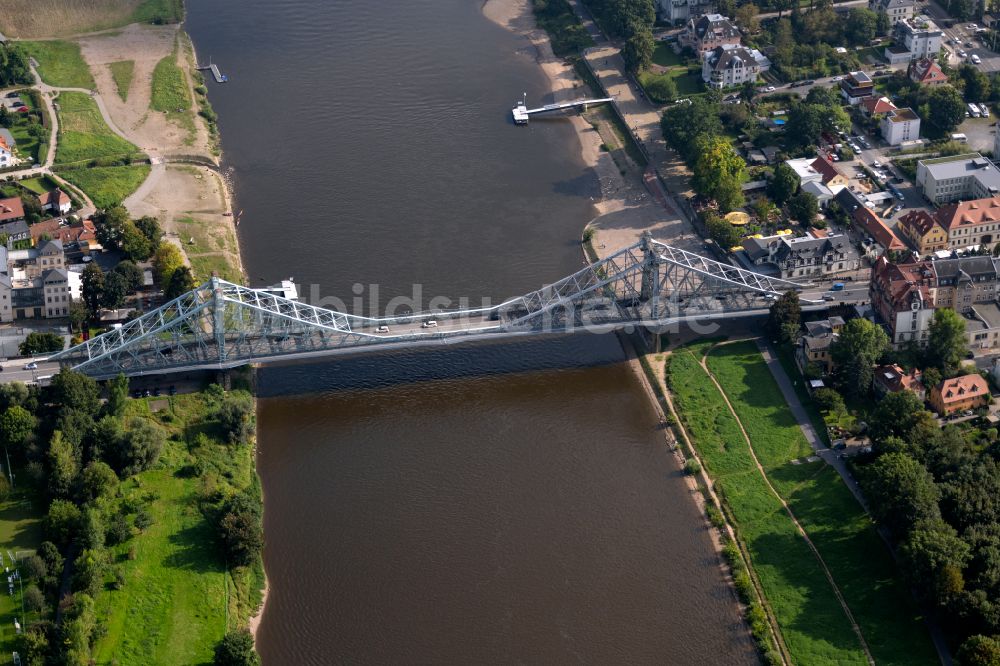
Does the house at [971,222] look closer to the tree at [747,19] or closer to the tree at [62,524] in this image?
the tree at [747,19]

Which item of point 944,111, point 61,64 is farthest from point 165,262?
point 944,111

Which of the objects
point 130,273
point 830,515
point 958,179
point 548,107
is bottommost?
point 830,515

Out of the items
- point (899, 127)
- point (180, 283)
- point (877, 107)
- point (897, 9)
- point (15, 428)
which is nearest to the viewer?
point (15, 428)

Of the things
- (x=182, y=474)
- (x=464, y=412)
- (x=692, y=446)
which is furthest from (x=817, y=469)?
(x=182, y=474)

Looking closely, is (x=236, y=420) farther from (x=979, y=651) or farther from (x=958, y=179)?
(x=958, y=179)

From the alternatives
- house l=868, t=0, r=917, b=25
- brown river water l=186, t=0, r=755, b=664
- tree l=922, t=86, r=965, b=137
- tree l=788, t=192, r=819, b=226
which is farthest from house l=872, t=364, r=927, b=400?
house l=868, t=0, r=917, b=25

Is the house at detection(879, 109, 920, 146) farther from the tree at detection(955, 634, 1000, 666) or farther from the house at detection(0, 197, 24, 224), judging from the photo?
the house at detection(0, 197, 24, 224)
